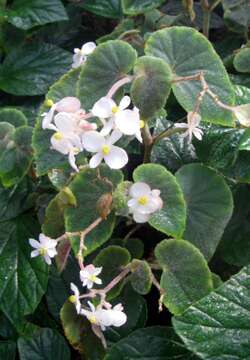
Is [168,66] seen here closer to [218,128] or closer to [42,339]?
[218,128]

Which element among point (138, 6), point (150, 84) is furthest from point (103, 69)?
point (138, 6)

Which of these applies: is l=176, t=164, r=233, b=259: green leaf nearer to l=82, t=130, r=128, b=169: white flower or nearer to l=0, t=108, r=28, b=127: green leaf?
l=82, t=130, r=128, b=169: white flower

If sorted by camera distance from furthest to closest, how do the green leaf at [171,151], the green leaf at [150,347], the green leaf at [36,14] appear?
the green leaf at [36,14], the green leaf at [171,151], the green leaf at [150,347]

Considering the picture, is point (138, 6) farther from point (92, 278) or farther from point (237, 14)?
point (92, 278)

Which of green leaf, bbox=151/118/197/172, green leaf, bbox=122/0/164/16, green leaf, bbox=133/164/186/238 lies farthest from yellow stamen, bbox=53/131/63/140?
green leaf, bbox=122/0/164/16

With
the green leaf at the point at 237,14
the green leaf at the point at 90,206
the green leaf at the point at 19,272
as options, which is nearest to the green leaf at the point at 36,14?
the green leaf at the point at 237,14

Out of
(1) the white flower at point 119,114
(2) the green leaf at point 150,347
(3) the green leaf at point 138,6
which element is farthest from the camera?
(3) the green leaf at point 138,6

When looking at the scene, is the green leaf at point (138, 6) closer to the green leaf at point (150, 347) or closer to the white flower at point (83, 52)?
the white flower at point (83, 52)
